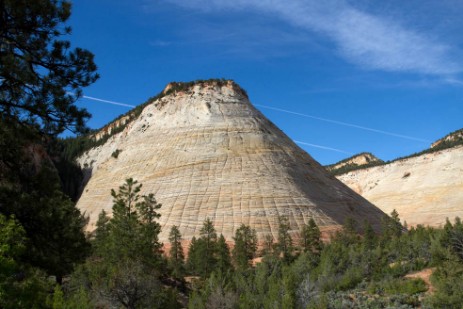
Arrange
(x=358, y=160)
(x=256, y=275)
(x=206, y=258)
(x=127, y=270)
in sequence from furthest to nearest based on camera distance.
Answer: (x=358, y=160), (x=206, y=258), (x=256, y=275), (x=127, y=270)

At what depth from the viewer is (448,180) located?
86.2m

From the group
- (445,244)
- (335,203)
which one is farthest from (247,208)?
(445,244)

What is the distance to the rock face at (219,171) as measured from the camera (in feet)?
164

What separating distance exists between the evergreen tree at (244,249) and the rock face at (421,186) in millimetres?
42504

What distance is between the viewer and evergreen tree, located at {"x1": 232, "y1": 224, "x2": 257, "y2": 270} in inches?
1493

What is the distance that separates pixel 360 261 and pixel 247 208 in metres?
18.1

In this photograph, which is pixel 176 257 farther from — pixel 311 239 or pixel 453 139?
pixel 453 139

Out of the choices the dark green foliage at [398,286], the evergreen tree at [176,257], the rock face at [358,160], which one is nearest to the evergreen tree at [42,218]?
the dark green foliage at [398,286]

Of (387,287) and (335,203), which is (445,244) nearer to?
(387,287)

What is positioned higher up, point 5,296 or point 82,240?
point 82,240

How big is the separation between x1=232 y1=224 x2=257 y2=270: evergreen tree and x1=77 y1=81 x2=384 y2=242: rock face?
3.18m

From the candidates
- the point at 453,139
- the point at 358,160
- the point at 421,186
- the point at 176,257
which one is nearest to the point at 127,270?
the point at 176,257

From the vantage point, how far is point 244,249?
3928 centimetres

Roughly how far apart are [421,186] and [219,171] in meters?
51.3
